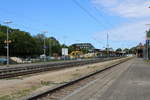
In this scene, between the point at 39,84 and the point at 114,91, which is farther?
the point at 39,84

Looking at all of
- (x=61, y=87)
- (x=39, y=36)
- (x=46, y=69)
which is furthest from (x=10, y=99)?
(x=39, y=36)

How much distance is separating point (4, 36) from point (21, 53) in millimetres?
15784

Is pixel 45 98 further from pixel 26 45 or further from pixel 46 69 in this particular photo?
pixel 26 45

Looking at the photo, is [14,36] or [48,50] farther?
[48,50]

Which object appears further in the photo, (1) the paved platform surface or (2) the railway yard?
(2) the railway yard

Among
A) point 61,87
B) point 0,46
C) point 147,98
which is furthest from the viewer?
point 0,46

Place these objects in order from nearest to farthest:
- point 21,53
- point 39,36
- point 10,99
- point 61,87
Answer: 1. point 10,99
2. point 61,87
3. point 21,53
4. point 39,36

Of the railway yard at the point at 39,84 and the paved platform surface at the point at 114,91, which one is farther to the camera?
→ the railway yard at the point at 39,84

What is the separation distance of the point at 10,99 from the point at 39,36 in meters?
189

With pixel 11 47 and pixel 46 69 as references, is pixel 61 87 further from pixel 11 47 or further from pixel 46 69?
pixel 11 47

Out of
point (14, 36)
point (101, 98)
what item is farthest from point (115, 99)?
point (14, 36)

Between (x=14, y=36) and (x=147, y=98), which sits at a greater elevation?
(x=14, y=36)

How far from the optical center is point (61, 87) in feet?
54.2

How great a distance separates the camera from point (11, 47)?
4656 inches
